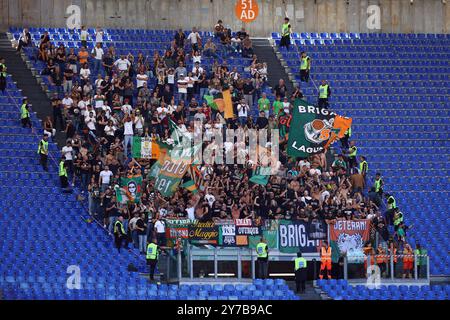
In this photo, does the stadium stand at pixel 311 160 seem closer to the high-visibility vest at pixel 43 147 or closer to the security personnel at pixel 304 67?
the security personnel at pixel 304 67

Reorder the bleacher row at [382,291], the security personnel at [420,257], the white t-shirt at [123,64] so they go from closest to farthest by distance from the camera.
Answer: the bleacher row at [382,291], the security personnel at [420,257], the white t-shirt at [123,64]

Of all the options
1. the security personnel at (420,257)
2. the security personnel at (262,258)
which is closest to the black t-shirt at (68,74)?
the security personnel at (262,258)

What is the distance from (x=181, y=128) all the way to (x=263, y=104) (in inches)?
144

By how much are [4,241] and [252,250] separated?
674cm

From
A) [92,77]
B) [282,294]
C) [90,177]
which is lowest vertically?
[282,294]

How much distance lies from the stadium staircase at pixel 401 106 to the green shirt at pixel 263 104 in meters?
3.32

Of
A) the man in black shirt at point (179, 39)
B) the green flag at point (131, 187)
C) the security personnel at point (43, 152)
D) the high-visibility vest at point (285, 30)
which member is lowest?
the green flag at point (131, 187)

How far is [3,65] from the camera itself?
45.7 meters

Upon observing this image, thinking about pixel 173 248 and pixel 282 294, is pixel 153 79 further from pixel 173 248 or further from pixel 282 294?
pixel 282 294

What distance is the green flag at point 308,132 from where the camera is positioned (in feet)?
139

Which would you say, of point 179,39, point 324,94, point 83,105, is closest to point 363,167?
point 324,94

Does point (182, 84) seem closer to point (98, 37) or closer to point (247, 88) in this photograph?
point (247, 88)

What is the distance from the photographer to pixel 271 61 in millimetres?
51281
